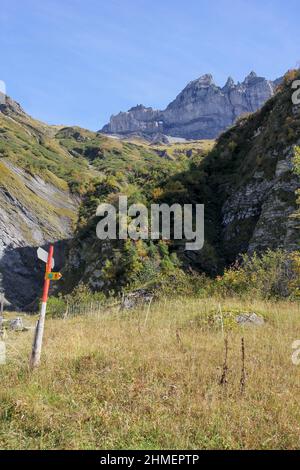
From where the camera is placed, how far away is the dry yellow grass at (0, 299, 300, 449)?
201 inches

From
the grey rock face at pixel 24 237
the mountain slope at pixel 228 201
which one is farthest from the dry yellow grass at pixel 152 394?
the grey rock face at pixel 24 237

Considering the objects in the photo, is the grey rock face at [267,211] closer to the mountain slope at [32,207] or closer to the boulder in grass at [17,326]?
the mountain slope at [32,207]

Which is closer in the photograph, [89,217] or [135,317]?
[135,317]

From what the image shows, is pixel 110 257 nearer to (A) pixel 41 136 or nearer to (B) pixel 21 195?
(B) pixel 21 195

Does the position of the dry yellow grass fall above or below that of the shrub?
below

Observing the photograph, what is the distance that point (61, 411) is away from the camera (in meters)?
5.74

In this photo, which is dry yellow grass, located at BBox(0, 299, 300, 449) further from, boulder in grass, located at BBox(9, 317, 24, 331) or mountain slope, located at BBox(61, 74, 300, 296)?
mountain slope, located at BBox(61, 74, 300, 296)

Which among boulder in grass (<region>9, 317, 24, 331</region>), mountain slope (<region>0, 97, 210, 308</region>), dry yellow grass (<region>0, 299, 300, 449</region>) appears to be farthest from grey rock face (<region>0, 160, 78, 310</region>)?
dry yellow grass (<region>0, 299, 300, 449</region>)

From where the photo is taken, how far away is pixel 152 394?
20.4 ft

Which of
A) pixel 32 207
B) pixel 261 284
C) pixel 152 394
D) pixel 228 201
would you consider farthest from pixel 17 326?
pixel 32 207

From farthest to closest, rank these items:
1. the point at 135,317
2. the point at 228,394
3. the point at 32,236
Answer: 1. the point at 32,236
2. the point at 135,317
3. the point at 228,394

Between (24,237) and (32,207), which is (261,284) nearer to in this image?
(24,237)

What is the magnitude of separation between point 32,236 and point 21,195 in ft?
26.1
